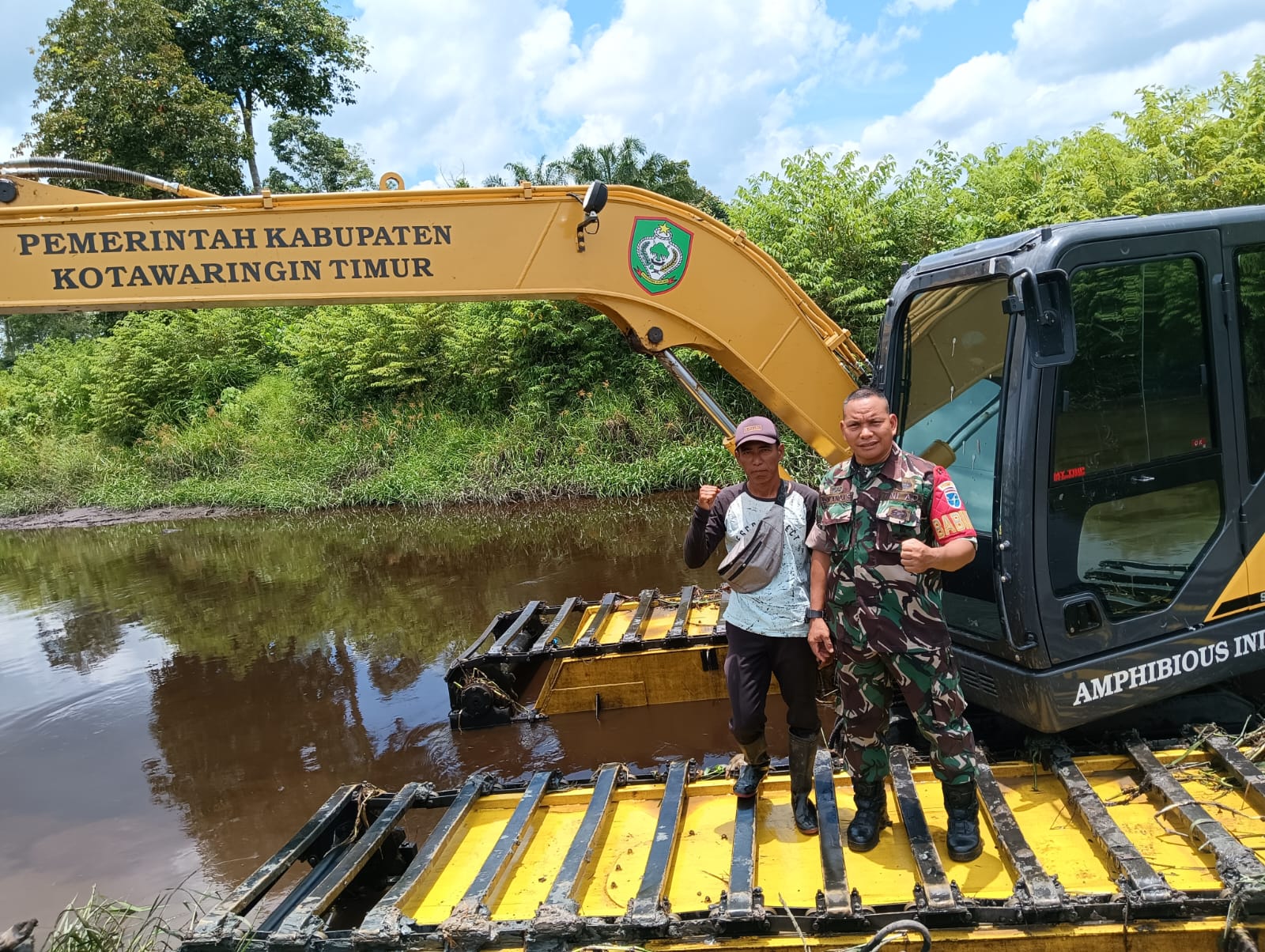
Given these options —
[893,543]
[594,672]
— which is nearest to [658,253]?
[893,543]

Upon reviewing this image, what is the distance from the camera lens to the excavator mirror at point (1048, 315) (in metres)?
2.66

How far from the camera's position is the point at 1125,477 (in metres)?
3.03

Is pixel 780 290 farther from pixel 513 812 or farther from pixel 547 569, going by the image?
pixel 547 569

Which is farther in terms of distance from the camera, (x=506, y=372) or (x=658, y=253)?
(x=506, y=372)

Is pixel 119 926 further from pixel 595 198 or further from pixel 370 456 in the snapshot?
pixel 370 456

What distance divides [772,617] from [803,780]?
2.02 ft

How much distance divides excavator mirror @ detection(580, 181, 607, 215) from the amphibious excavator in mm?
13

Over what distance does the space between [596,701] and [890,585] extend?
113 inches

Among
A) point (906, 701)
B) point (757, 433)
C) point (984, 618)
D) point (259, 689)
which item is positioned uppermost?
point (757, 433)

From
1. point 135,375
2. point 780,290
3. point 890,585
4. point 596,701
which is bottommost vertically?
point 596,701

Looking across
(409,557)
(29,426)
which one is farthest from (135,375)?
(409,557)

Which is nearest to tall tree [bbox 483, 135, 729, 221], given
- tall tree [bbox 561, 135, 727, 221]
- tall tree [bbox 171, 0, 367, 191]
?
tall tree [bbox 561, 135, 727, 221]

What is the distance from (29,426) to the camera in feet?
65.7

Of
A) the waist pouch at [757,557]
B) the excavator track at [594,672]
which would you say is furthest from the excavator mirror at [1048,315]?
the excavator track at [594,672]
